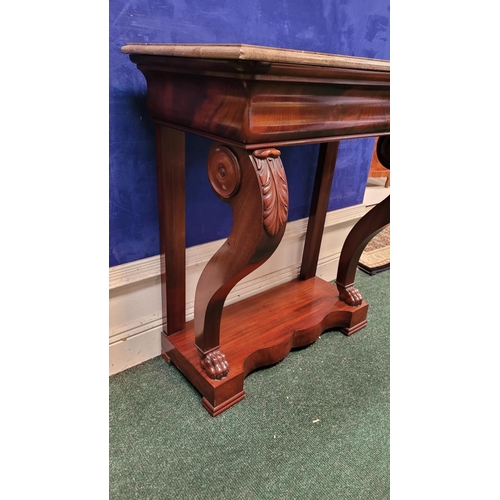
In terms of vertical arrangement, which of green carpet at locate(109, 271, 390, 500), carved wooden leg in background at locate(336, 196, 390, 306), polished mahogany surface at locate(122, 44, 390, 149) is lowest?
green carpet at locate(109, 271, 390, 500)

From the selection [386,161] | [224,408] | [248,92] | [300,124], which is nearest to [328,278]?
[386,161]

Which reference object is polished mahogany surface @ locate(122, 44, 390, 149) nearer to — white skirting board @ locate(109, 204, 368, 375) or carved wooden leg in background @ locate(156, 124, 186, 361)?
carved wooden leg in background @ locate(156, 124, 186, 361)

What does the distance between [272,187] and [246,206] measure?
7 centimetres

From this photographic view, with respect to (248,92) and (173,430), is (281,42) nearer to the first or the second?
(248,92)

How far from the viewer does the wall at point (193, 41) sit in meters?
0.89

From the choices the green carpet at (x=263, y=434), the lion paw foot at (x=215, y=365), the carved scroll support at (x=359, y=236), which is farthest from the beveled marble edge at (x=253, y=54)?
the green carpet at (x=263, y=434)

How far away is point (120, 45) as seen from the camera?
862mm

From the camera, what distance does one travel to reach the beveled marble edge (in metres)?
0.60

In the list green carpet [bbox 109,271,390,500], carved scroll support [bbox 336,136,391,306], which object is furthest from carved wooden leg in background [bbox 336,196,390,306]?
green carpet [bbox 109,271,390,500]

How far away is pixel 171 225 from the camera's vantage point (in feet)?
3.39

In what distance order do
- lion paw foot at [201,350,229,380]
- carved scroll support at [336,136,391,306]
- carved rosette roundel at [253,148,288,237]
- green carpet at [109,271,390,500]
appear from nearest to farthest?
carved rosette roundel at [253,148,288,237] → green carpet at [109,271,390,500] → lion paw foot at [201,350,229,380] → carved scroll support at [336,136,391,306]

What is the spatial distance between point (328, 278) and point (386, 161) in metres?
0.64

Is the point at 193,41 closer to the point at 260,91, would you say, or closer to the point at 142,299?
the point at 260,91

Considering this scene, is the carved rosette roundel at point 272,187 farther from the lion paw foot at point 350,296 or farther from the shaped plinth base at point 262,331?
the lion paw foot at point 350,296
